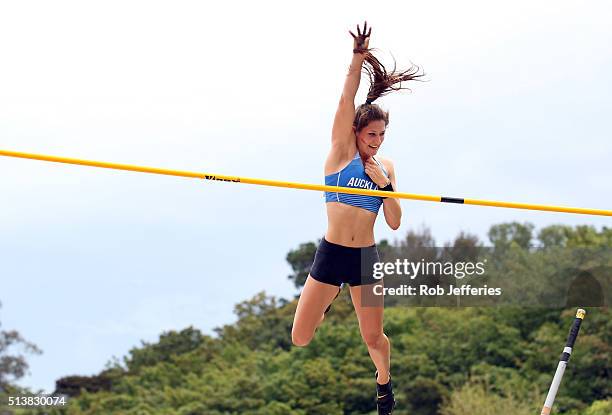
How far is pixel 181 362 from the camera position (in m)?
36.6

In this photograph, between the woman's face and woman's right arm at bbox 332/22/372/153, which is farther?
the woman's face

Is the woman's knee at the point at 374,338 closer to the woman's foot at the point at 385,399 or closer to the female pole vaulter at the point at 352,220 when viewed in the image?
the female pole vaulter at the point at 352,220

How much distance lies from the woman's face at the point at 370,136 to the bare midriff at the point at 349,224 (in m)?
0.50

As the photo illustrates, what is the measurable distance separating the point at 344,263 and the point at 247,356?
90.8 ft

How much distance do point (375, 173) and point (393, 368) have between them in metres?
25.9

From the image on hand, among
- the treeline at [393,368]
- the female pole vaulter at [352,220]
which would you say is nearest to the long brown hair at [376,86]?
the female pole vaulter at [352,220]

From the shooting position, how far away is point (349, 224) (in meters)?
9.14

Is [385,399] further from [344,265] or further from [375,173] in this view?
[375,173]

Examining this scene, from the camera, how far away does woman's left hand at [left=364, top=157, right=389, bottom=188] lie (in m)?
9.12

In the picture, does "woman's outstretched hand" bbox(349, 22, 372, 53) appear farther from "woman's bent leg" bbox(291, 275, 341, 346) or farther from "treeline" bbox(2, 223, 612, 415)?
"treeline" bbox(2, 223, 612, 415)

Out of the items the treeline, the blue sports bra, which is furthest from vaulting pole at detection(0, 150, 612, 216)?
the treeline

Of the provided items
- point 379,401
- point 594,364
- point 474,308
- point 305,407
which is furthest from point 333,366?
point 379,401

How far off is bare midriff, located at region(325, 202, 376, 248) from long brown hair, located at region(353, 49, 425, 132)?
2.14ft

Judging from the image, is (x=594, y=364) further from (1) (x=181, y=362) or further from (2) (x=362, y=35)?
(2) (x=362, y=35)
